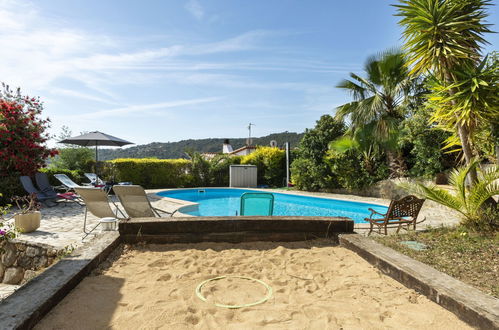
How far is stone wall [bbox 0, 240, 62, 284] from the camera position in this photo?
4682 mm

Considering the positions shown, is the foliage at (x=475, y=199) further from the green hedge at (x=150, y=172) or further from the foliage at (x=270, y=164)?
the green hedge at (x=150, y=172)

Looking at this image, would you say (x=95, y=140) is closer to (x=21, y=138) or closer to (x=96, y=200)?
(x=21, y=138)

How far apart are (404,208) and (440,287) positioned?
345cm

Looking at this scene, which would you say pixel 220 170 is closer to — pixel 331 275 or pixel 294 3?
pixel 294 3

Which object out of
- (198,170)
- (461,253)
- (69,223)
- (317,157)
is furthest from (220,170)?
(461,253)

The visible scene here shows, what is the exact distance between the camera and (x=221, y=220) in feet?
14.8

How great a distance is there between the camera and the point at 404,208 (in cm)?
566

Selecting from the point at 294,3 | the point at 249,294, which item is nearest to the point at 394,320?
the point at 249,294

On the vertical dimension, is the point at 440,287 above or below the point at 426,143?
below

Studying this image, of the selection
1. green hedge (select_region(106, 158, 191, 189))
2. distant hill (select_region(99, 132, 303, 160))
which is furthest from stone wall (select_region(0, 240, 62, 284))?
distant hill (select_region(99, 132, 303, 160))

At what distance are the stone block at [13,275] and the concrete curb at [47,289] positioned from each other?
228cm

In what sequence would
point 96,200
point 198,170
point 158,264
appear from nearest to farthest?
point 158,264 → point 96,200 → point 198,170

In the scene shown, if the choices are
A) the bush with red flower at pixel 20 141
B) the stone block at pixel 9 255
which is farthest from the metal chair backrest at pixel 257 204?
the bush with red flower at pixel 20 141

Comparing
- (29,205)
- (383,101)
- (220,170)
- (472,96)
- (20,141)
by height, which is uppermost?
(383,101)
